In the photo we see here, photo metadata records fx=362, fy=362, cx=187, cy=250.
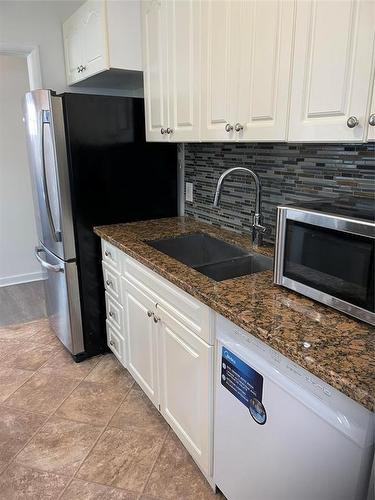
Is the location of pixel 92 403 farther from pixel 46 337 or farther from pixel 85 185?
pixel 85 185

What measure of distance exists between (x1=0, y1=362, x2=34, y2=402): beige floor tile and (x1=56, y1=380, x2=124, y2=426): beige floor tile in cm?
38

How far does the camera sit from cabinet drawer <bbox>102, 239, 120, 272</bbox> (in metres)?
2.07

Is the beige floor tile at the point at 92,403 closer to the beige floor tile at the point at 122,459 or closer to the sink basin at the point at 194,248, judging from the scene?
the beige floor tile at the point at 122,459

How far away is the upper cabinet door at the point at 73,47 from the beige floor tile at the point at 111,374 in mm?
1981

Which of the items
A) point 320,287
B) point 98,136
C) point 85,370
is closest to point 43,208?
point 98,136

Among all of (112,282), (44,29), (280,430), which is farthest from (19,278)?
(280,430)

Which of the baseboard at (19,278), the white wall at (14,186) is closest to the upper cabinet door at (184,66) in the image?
the white wall at (14,186)

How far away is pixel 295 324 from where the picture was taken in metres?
1.06

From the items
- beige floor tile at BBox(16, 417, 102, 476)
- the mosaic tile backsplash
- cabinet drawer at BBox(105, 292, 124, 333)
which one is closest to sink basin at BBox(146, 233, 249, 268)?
the mosaic tile backsplash

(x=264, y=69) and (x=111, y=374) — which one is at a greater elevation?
(x=264, y=69)

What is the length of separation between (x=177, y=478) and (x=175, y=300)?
31.9 inches

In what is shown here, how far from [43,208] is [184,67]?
Result: 4.11 feet

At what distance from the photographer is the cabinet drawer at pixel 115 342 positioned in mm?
2234

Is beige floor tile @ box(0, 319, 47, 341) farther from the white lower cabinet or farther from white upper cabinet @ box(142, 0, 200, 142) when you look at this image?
white upper cabinet @ box(142, 0, 200, 142)
